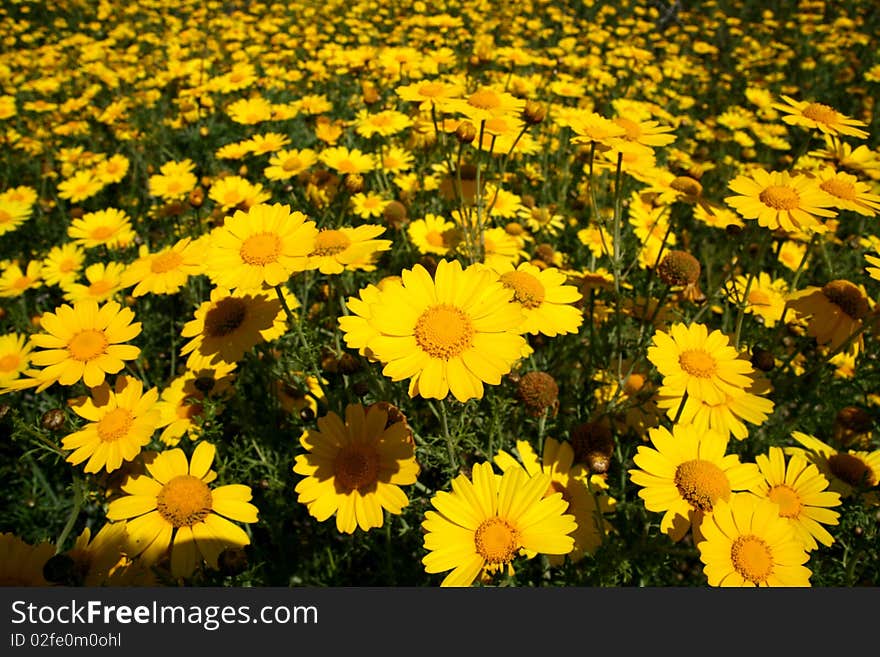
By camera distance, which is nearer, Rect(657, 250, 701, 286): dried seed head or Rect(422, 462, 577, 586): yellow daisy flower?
Rect(422, 462, 577, 586): yellow daisy flower

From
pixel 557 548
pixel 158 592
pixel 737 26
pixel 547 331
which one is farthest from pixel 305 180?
pixel 737 26

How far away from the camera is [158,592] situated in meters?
1.36

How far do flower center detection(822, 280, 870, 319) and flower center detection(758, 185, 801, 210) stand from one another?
17.4 inches

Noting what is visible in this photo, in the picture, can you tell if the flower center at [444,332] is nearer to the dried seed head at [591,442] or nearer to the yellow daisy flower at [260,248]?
the yellow daisy flower at [260,248]

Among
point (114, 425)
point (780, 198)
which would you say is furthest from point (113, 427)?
point (780, 198)

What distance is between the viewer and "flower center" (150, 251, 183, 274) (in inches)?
78.0

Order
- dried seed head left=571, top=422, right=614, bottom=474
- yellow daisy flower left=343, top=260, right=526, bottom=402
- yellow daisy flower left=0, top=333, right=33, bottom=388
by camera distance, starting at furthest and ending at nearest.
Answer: yellow daisy flower left=0, top=333, right=33, bottom=388, dried seed head left=571, top=422, right=614, bottom=474, yellow daisy flower left=343, top=260, right=526, bottom=402

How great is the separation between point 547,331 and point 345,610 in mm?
970

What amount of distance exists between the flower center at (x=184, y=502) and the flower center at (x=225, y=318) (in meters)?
0.45

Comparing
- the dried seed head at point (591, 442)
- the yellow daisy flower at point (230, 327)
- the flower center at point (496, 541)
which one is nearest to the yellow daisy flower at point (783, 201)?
the dried seed head at point (591, 442)

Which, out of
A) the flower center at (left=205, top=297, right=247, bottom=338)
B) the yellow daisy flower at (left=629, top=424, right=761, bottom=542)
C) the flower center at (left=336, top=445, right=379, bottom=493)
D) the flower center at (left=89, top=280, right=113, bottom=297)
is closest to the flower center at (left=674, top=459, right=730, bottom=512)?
the yellow daisy flower at (left=629, top=424, right=761, bottom=542)

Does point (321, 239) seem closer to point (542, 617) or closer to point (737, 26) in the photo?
point (542, 617)

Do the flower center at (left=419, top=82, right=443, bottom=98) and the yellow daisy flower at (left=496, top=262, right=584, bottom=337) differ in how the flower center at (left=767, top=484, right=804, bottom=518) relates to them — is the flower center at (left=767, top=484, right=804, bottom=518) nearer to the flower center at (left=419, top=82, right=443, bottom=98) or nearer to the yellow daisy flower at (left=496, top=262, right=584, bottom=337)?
the yellow daisy flower at (left=496, top=262, right=584, bottom=337)

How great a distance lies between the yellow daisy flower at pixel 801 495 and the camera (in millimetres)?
1484
